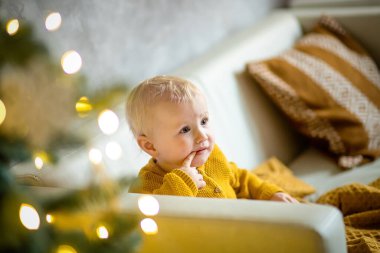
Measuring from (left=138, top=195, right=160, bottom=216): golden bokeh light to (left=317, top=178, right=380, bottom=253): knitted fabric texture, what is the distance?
53 cm

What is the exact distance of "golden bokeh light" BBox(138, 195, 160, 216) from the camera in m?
1.36

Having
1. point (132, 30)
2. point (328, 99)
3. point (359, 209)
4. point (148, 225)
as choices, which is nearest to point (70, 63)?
point (148, 225)

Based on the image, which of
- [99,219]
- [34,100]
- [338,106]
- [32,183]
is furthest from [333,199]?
[34,100]

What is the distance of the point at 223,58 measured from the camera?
237 cm

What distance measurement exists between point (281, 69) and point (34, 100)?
5.52 ft

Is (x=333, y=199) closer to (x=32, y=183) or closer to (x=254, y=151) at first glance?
(x=254, y=151)

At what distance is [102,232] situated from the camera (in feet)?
3.28

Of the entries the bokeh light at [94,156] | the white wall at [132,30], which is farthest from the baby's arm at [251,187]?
the bokeh light at [94,156]

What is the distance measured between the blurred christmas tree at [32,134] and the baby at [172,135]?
0.61m

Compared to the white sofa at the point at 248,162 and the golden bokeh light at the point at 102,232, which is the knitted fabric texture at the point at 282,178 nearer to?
the white sofa at the point at 248,162

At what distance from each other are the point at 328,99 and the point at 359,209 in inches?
28.3

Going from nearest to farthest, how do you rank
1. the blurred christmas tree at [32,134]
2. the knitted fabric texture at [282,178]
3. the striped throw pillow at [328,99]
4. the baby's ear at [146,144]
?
1. the blurred christmas tree at [32,134]
2. the baby's ear at [146,144]
3. the knitted fabric texture at [282,178]
4. the striped throw pillow at [328,99]

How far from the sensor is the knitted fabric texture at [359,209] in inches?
66.0

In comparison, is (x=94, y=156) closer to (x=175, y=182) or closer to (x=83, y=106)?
(x=83, y=106)
